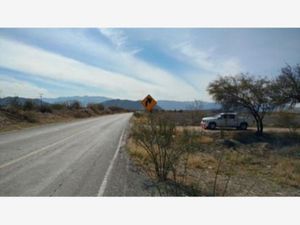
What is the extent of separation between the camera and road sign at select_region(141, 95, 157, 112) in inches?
343

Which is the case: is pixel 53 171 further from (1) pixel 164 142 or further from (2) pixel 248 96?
(2) pixel 248 96

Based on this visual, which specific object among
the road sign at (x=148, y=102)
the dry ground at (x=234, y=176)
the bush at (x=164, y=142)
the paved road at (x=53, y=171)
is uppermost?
the road sign at (x=148, y=102)

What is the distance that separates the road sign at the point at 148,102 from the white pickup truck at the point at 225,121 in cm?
1987

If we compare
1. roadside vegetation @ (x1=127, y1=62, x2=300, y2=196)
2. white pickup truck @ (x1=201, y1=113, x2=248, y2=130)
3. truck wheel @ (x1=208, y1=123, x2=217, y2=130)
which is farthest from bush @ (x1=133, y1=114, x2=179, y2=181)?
truck wheel @ (x1=208, y1=123, x2=217, y2=130)

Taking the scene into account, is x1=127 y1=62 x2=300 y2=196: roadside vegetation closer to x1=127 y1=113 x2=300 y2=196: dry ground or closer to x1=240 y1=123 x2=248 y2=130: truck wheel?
x1=127 y1=113 x2=300 y2=196: dry ground

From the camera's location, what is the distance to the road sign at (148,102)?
8.72 meters

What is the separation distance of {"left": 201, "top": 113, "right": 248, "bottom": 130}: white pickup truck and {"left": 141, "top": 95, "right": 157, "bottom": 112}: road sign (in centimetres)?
1987

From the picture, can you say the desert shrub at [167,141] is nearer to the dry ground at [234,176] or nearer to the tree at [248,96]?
the dry ground at [234,176]

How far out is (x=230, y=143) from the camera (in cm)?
2042

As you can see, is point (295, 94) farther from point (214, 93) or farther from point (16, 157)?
point (16, 157)

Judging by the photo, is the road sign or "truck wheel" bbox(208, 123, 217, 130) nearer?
the road sign

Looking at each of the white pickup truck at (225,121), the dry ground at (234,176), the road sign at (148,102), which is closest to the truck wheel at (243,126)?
the white pickup truck at (225,121)

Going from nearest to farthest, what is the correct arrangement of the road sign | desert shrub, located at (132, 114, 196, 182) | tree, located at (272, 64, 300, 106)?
1. desert shrub, located at (132, 114, 196, 182)
2. the road sign
3. tree, located at (272, 64, 300, 106)

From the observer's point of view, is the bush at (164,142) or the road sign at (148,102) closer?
the bush at (164,142)
